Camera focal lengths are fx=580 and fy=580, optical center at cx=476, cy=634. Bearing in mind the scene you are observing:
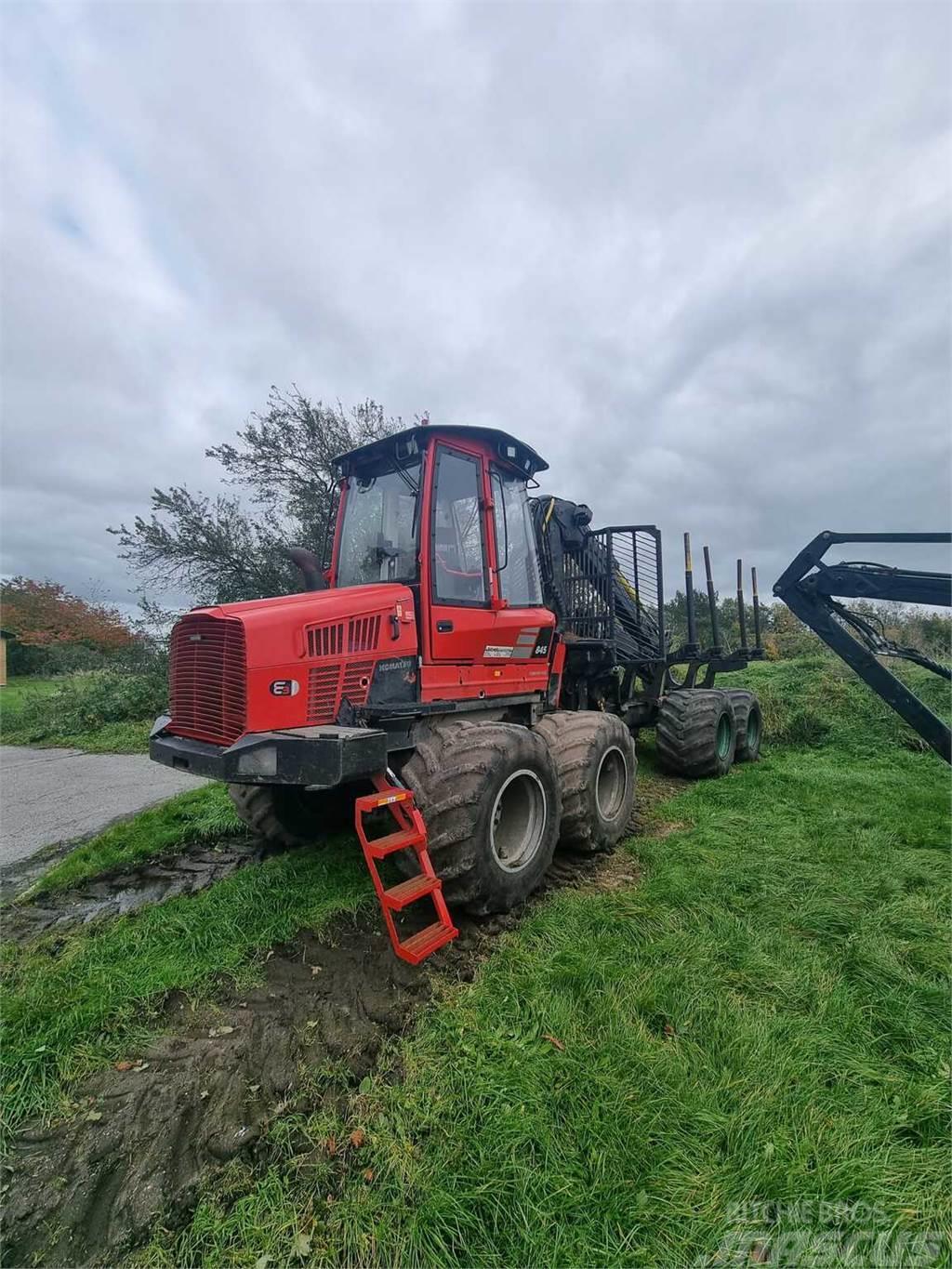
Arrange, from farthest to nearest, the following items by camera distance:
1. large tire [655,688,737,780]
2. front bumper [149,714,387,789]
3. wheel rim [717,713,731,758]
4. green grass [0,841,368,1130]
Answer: wheel rim [717,713,731,758], large tire [655,688,737,780], front bumper [149,714,387,789], green grass [0,841,368,1130]

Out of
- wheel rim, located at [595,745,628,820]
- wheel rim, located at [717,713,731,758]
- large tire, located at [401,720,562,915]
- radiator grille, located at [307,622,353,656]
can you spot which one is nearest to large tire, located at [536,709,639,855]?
wheel rim, located at [595,745,628,820]

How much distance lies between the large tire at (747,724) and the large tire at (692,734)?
1.83 feet

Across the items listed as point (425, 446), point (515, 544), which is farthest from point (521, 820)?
point (425, 446)

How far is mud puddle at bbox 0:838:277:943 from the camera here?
3.75m

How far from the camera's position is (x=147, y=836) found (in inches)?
205

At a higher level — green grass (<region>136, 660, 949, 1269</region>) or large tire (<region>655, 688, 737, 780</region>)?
large tire (<region>655, 688, 737, 780</region>)

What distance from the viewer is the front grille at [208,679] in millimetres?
3207

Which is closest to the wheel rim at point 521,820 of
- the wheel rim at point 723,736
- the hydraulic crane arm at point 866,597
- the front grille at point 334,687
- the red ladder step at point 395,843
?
the red ladder step at point 395,843

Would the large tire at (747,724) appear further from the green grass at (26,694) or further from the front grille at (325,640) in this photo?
the green grass at (26,694)

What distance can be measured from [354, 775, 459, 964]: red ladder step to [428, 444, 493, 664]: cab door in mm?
1098

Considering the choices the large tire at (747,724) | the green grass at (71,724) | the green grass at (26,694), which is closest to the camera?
the large tire at (747,724)

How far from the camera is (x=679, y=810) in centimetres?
576

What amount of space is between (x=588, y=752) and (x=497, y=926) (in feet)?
4.99

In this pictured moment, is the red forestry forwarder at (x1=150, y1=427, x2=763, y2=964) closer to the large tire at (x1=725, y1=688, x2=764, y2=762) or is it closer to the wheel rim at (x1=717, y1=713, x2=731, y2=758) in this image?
the wheel rim at (x1=717, y1=713, x2=731, y2=758)
